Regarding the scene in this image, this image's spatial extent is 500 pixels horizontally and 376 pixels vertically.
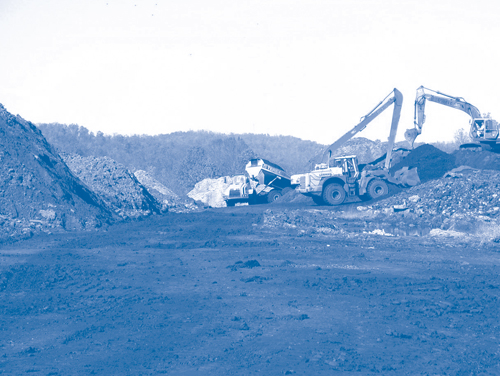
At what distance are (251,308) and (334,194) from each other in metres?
18.5

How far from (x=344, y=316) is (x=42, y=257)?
25.9 ft

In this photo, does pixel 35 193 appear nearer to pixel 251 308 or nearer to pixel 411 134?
pixel 251 308

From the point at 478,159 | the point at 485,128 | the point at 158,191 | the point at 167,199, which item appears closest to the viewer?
the point at 478,159

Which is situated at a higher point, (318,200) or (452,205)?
(318,200)

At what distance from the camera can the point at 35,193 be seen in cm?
1984

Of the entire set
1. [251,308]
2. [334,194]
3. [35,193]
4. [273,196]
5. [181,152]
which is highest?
[181,152]

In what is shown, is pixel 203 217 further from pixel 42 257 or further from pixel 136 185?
pixel 42 257

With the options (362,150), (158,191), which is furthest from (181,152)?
(158,191)

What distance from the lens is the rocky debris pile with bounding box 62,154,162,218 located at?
2546 centimetres

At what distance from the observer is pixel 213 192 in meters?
37.0

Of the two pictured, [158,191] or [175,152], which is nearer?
[158,191]

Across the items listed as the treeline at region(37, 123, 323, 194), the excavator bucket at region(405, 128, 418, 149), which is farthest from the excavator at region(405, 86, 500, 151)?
the treeline at region(37, 123, 323, 194)

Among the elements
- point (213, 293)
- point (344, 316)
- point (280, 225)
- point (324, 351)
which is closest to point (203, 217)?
point (280, 225)

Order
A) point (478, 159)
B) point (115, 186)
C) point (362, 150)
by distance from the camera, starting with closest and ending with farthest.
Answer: point (115, 186)
point (478, 159)
point (362, 150)
